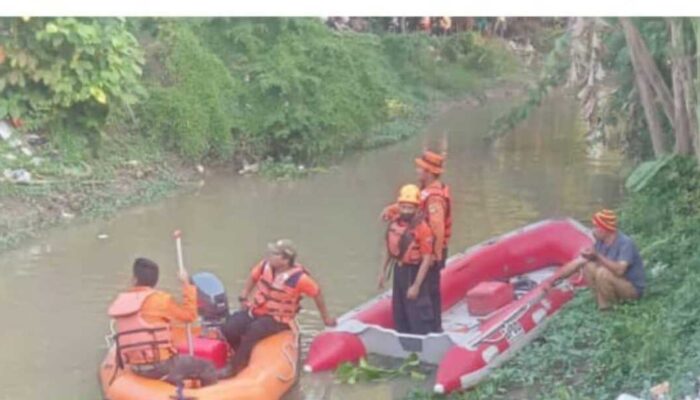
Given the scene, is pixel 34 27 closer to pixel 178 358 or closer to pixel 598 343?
pixel 178 358

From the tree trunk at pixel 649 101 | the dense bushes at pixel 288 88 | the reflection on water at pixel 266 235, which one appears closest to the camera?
the reflection on water at pixel 266 235

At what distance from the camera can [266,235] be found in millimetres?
12039

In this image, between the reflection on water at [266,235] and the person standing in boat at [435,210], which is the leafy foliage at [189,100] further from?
the person standing in boat at [435,210]

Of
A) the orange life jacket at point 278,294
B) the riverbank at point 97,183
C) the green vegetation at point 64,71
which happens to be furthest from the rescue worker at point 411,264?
the green vegetation at point 64,71

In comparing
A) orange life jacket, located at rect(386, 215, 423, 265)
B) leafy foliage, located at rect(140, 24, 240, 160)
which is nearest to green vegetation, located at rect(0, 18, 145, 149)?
leafy foliage, located at rect(140, 24, 240, 160)

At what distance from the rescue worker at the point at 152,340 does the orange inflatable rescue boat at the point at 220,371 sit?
0.20 feet

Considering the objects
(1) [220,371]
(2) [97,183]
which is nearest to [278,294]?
(1) [220,371]

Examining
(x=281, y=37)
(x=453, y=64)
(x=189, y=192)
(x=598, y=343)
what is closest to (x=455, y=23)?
(x=453, y=64)

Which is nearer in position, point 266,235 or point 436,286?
point 436,286

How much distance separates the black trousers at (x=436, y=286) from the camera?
781cm

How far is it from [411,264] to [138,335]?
5.93 ft

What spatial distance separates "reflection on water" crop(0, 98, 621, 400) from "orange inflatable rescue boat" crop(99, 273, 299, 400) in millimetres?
319

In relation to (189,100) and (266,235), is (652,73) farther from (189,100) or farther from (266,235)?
(189,100)

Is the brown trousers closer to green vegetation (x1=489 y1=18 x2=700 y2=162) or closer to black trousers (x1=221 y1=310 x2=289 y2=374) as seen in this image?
green vegetation (x1=489 y1=18 x2=700 y2=162)
